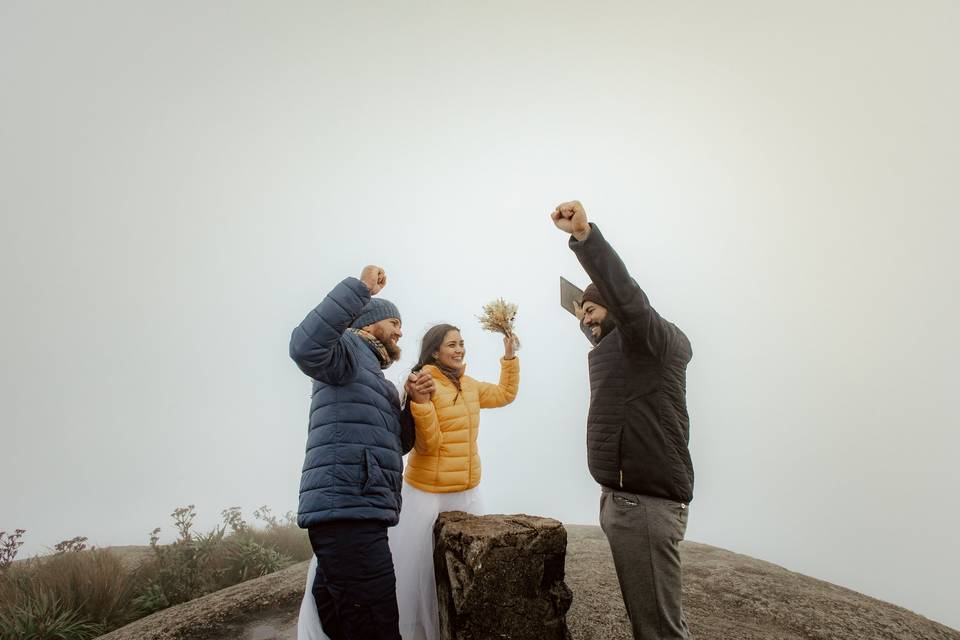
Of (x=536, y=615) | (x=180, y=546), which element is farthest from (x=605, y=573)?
(x=180, y=546)

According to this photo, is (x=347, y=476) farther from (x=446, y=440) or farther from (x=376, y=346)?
(x=446, y=440)

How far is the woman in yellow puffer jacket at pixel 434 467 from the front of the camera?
3301 millimetres

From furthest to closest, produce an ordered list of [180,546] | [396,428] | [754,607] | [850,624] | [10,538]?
1. [180,546]
2. [10,538]
3. [754,607]
4. [850,624]
5. [396,428]

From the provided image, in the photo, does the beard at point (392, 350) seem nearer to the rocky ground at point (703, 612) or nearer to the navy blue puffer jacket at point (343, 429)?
the navy blue puffer jacket at point (343, 429)

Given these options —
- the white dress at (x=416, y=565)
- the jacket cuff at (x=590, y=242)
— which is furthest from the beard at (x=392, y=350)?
the jacket cuff at (x=590, y=242)

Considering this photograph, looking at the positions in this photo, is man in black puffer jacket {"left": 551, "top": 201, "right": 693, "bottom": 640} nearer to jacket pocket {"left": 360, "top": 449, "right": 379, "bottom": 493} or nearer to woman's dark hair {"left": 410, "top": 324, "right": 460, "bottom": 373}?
jacket pocket {"left": 360, "top": 449, "right": 379, "bottom": 493}

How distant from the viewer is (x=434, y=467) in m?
3.56

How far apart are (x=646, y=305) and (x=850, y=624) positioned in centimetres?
381

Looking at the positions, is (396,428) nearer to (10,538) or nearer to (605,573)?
(605,573)

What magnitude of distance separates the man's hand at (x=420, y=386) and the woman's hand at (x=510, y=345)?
1.06 m

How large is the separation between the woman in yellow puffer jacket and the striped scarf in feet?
0.80

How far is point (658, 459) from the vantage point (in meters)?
2.70

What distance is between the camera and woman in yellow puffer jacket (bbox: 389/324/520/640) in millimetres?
3301

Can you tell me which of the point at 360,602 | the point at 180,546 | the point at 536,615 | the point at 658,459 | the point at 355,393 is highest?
the point at 355,393
